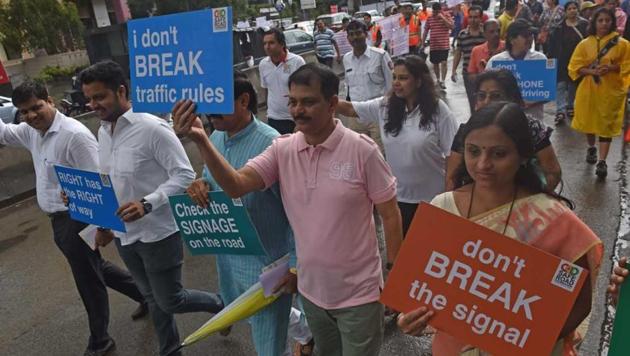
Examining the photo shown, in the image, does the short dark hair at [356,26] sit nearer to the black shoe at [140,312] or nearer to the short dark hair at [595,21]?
the short dark hair at [595,21]

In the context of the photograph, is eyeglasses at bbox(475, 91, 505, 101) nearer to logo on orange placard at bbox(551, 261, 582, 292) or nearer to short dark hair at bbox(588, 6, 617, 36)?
logo on orange placard at bbox(551, 261, 582, 292)

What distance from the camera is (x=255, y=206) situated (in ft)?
7.57

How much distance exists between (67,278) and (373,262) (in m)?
3.60

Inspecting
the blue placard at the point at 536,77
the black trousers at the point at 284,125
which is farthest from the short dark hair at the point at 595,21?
the black trousers at the point at 284,125

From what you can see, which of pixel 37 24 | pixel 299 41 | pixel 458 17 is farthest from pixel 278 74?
pixel 37 24

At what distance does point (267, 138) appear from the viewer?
232cm

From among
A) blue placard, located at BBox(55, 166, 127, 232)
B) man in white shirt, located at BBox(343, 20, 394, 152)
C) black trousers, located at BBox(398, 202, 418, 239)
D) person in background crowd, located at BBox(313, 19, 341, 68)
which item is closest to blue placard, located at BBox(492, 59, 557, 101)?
man in white shirt, located at BBox(343, 20, 394, 152)

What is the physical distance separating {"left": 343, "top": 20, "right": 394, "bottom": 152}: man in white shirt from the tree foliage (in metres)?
20.5

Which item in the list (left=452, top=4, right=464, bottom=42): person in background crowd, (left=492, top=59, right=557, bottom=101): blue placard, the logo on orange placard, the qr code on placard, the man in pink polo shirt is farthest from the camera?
(left=452, top=4, right=464, bottom=42): person in background crowd

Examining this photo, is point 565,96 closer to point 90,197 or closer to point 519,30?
point 519,30

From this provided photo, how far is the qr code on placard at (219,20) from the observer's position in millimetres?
1754

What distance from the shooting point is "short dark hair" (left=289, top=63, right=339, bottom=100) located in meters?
1.96

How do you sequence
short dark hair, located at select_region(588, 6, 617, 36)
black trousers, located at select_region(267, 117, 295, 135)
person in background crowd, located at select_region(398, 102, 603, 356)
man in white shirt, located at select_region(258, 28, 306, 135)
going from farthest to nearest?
black trousers, located at select_region(267, 117, 295, 135)
man in white shirt, located at select_region(258, 28, 306, 135)
short dark hair, located at select_region(588, 6, 617, 36)
person in background crowd, located at select_region(398, 102, 603, 356)

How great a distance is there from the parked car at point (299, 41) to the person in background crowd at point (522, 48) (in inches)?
482
